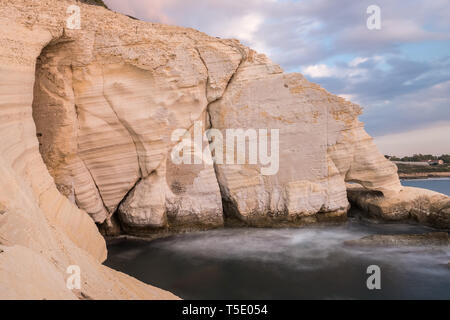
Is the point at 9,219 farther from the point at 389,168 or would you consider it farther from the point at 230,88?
the point at 389,168

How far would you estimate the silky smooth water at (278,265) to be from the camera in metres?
6.18

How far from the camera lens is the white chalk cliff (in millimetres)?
6137

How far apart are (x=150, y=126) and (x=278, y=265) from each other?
4.86 m

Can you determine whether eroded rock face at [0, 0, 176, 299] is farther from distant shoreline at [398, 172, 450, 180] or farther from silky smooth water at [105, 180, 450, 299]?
distant shoreline at [398, 172, 450, 180]

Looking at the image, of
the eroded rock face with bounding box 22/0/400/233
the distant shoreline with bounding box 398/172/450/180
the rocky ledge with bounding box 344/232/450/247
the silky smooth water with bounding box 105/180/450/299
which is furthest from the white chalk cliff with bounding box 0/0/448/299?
the distant shoreline with bounding box 398/172/450/180

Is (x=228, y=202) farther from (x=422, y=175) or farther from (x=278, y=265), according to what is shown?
(x=422, y=175)

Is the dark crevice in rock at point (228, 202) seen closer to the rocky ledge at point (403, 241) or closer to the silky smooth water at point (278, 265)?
the silky smooth water at point (278, 265)

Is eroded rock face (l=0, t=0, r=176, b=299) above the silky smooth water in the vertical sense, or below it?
above

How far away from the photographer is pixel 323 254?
7.95 metres

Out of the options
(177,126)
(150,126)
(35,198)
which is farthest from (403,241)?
(35,198)

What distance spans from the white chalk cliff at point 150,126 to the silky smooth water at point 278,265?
2.99 ft

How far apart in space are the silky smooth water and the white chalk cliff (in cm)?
91

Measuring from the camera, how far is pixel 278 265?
288 inches

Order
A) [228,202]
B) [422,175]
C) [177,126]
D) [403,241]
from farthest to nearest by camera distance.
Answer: [422,175] → [228,202] → [177,126] → [403,241]
